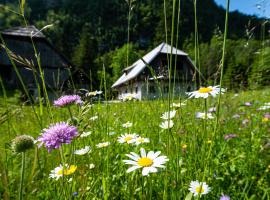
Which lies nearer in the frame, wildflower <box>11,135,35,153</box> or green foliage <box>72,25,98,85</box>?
wildflower <box>11,135,35,153</box>

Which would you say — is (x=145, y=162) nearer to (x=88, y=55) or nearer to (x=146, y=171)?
(x=146, y=171)

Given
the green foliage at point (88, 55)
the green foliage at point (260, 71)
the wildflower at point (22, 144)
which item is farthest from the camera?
the green foliage at point (88, 55)

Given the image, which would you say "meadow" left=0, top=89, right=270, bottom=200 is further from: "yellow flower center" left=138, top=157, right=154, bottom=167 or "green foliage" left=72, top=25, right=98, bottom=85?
"green foliage" left=72, top=25, right=98, bottom=85

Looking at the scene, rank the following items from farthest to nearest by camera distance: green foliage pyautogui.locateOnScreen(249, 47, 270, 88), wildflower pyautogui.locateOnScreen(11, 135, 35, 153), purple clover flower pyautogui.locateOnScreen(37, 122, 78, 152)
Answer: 1. green foliage pyautogui.locateOnScreen(249, 47, 270, 88)
2. purple clover flower pyautogui.locateOnScreen(37, 122, 78, 152)
3. wildflower pyautogui.locateOnScreen(11, 135, 35, 153)

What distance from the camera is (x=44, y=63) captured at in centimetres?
2408

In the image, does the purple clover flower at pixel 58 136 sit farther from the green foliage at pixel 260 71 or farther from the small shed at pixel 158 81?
the green foliage at pixel 260 71

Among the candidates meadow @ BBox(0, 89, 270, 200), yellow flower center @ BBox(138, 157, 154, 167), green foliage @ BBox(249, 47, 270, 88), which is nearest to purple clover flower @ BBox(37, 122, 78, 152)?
meadow @ BBox(0, 89, 270, 200)

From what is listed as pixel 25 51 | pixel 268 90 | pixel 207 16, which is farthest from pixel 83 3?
pixel 268 90

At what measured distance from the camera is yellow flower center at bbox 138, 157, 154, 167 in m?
0.96

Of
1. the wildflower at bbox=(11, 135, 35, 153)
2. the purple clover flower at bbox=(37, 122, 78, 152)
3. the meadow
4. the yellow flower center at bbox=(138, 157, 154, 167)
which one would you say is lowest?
the meadow

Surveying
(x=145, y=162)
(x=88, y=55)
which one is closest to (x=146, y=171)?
(x=145, y=162)

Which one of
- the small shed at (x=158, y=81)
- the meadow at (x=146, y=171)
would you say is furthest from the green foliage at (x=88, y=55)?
the meadow at (x=146, y=171)

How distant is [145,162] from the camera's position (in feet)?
3.21

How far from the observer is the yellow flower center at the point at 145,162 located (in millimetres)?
962
